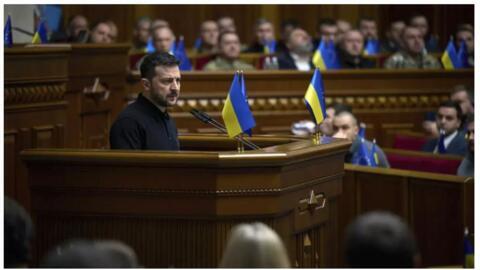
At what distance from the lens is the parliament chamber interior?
5.53m

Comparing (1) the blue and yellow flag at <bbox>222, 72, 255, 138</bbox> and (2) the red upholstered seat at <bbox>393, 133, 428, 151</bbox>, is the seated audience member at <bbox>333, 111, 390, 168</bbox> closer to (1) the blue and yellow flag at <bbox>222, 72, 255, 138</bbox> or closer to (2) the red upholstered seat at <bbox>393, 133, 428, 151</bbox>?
(2) the red upholstered seat at <bbox>393, 133, 428, 151</bbox>

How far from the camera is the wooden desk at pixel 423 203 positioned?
7984mm

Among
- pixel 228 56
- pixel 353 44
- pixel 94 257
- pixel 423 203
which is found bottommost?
pixel 423 203

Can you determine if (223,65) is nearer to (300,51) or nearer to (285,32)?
(300,51)

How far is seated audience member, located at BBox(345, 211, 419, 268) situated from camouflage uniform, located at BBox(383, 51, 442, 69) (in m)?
9.93

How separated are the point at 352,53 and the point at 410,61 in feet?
2.02

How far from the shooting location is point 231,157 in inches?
217

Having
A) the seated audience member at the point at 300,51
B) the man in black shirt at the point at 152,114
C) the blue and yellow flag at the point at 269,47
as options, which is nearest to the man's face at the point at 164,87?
the man in black shirt at the point at 152,114

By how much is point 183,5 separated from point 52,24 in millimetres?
4202

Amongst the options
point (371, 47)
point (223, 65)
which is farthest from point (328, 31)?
point (223, 65)

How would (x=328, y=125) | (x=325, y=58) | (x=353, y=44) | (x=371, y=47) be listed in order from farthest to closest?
1. (x=371, y=47)
2. (x=353, y=44)
3. (x=325, y=58)
4. (x=328, y=125)

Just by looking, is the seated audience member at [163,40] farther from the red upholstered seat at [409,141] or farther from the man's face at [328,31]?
the man's face at [328,31]

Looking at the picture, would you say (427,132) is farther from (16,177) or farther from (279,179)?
(279,179)

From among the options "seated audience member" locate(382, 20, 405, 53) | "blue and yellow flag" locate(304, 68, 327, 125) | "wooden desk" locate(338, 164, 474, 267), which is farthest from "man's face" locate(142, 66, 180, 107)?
"seated audience member" locate(382, 20, 405, 53)
